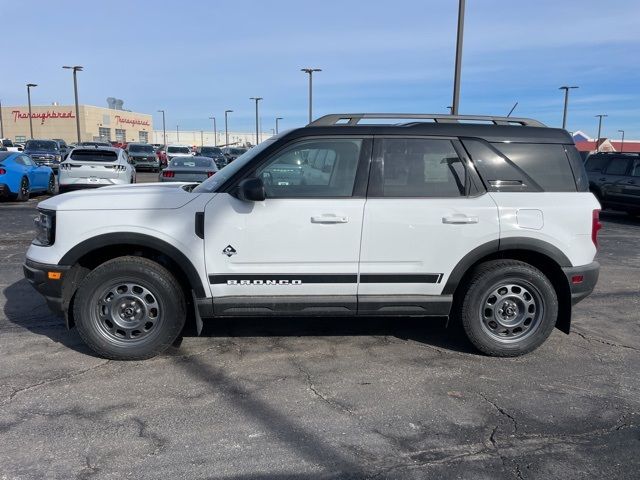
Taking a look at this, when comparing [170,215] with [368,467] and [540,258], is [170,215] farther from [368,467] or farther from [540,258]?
[540,258]

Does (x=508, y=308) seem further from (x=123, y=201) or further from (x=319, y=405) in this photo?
(x=123, y=201)

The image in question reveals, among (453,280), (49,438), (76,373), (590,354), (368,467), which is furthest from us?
(590,354)

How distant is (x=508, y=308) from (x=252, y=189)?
2328 mm

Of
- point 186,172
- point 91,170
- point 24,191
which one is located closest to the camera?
point 186,172

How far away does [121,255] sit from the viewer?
14.2ft

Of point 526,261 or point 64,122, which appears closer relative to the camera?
point 526,261

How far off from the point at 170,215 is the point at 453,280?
2293 millimetres

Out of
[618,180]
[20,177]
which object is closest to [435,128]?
[618,180]

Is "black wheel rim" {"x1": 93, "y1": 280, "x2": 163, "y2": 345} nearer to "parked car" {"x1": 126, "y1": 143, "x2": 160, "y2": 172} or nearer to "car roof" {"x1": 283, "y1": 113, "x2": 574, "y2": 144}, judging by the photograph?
"car roof" {"x1": 283, "y1": 113, "x2": 574, "y2": 144}

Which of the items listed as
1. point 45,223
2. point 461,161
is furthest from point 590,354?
point 45,223

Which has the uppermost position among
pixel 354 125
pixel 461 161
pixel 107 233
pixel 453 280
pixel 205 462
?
pixel 354 125

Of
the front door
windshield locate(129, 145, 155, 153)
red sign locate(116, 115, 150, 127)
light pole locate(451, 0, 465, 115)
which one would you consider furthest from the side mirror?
red sign locate(116, 115, 150, 127)

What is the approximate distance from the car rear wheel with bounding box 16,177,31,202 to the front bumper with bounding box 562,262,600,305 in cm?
1375

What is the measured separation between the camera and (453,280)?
4297 millimetres
